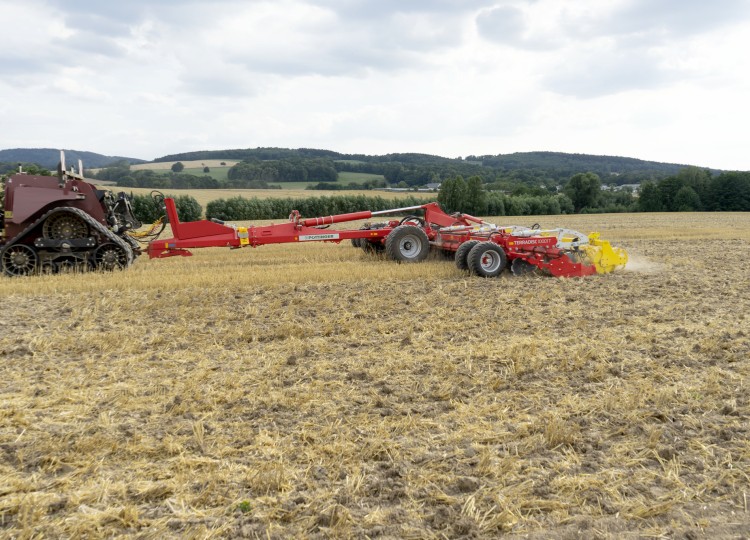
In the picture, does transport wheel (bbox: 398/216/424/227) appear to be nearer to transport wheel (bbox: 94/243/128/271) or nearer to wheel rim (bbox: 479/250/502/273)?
wheel rim (bbox: 479/250/502/273)

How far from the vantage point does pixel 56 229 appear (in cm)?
1026

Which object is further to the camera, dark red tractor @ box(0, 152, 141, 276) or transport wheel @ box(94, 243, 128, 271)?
transport wheel @ box(94, 243, 128, 271)

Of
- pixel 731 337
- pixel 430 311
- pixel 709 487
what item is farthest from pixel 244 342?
pixel 731 337

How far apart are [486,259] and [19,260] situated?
822 cm

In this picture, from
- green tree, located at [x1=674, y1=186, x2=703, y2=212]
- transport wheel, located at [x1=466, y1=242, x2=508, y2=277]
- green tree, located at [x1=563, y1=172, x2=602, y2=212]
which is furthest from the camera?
green tree, located at [x1=563, y1=172, x2=602, y2=212]

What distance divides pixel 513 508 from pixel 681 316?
5365mm

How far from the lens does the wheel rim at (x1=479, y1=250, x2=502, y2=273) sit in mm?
10484

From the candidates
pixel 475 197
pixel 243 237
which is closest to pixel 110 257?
pixel 243 237

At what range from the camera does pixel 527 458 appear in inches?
138

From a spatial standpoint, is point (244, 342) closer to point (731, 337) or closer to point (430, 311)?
point (430, 311)

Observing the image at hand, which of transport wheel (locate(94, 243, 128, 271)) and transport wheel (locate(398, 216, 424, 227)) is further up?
transport wheel (locate(398, 216, 424, 227))

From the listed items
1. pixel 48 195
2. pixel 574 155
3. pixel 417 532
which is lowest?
pixel 417 532

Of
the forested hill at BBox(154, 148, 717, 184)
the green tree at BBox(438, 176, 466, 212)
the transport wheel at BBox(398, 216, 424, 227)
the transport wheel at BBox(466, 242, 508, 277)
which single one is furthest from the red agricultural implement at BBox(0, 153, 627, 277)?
the forested hill at BBox(154, 148, 717, 184)

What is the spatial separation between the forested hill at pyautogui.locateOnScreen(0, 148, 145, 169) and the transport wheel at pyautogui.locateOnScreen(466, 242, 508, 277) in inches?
298
